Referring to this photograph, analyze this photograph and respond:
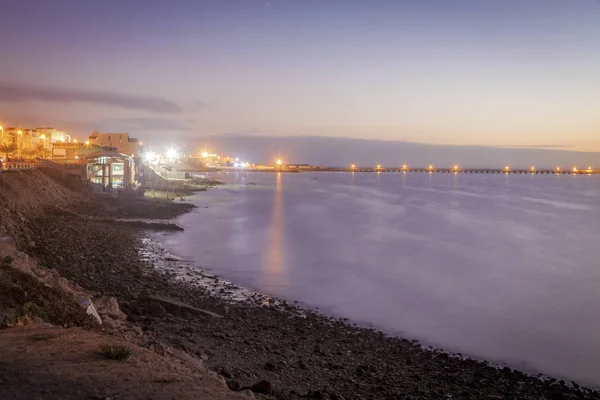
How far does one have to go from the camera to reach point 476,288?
2208cm

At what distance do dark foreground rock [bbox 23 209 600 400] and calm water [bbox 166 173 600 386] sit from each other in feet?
6.31

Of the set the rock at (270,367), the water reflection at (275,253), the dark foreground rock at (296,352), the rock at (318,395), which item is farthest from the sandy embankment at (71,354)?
the water reflection at (275,253)

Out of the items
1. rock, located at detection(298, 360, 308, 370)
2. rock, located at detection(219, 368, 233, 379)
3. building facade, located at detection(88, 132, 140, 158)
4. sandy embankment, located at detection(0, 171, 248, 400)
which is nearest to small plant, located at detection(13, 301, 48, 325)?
sandy embankment, located at detection(0, 171, 248, 400)

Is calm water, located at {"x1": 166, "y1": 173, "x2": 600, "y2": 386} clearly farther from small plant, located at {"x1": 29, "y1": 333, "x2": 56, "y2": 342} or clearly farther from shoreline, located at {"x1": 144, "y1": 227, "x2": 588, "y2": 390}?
small plant, located at {"x1": 29, "y1": 333, "x2": 56, "y2": 342}

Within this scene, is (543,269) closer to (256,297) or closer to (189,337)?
(256,297)

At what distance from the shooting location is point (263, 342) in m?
12.1

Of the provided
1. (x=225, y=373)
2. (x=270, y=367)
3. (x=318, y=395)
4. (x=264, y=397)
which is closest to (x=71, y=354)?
(x=264, y=397)

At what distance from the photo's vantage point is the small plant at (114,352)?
7199 mm

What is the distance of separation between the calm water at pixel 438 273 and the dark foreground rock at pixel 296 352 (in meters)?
1.92

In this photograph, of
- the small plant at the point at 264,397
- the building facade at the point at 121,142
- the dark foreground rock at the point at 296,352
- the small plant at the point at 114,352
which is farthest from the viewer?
the building facade at the point at 121,142

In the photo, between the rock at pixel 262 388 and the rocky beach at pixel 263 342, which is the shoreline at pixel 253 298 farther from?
the rock at pixel 262 388

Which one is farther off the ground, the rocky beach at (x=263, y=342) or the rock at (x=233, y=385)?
the rock at (x=233, y=385)

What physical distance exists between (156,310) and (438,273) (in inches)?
619

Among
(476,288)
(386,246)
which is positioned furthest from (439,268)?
(386,246)
